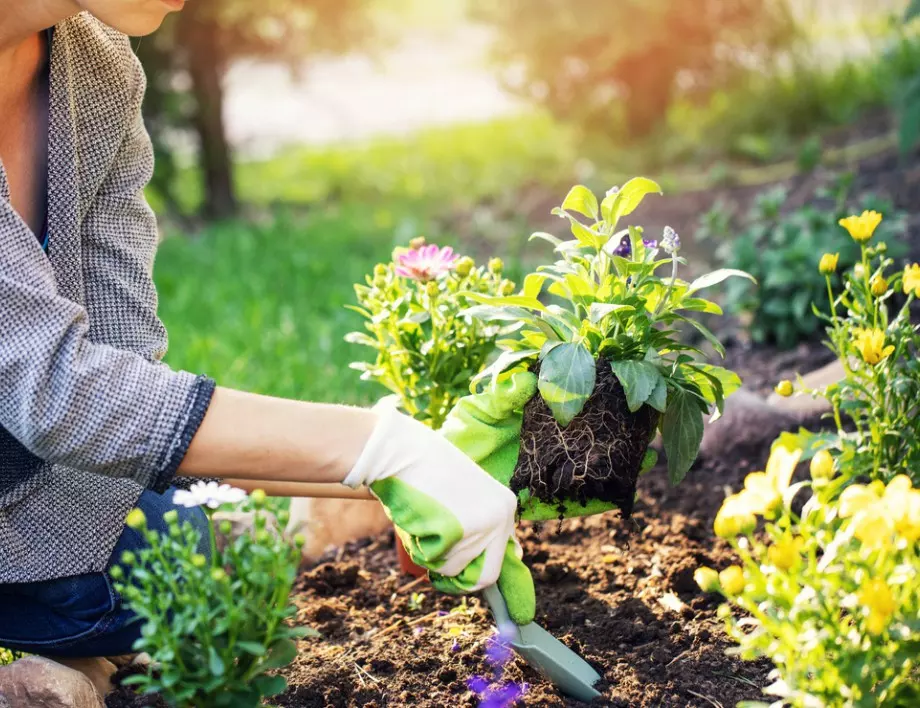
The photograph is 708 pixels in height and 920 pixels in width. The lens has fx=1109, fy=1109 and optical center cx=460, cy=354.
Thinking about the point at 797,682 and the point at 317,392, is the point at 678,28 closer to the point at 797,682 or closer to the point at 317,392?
the point at 317,392

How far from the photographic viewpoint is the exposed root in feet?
5.18

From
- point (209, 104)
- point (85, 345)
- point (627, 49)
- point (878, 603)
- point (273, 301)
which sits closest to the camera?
point (878, 603)

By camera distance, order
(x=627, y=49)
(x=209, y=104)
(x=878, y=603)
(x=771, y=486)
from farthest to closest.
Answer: (x=209, y=104)
(x=627, y=49)
(x=771, y=486)
(x=878, y=603)

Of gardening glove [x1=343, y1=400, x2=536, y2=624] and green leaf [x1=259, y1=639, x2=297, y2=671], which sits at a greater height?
gardening glove [x1=343, y1=400, x2=536, y2=624]

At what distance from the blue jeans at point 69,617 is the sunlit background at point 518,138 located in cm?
194

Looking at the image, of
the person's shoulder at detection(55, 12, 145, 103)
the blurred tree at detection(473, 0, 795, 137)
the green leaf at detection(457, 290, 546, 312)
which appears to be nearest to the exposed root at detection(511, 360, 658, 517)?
the green leaf at detection(457, 290, 546, 312)

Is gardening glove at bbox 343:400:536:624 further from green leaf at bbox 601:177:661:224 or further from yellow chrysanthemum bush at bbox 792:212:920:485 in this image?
yellow chrysanthemum bush at bbox 792:212:920:485

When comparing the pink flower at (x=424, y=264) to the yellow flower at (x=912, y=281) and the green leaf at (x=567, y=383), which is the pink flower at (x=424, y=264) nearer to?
the green leaf at (x=567, y=383)

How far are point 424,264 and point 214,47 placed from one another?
3782mm

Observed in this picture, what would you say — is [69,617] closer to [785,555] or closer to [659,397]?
[659,397]

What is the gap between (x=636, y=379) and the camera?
1537 millimetres

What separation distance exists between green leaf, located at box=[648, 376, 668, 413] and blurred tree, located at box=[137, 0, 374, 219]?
3.94 meters

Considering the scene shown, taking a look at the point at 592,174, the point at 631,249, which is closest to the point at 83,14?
the point at 631,249

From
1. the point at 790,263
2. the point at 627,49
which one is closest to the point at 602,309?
the point at 790,263
